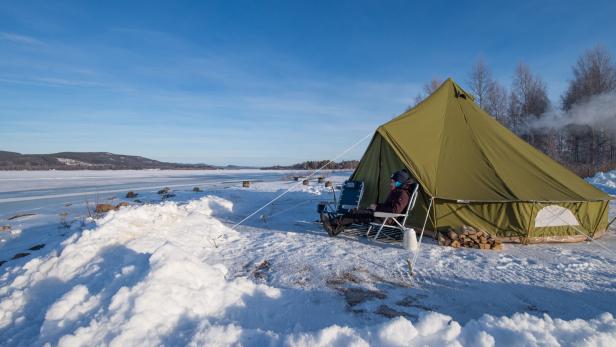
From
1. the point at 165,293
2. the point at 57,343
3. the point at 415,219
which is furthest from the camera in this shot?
the point at 415,219

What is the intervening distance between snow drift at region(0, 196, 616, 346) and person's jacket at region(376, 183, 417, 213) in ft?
9.13

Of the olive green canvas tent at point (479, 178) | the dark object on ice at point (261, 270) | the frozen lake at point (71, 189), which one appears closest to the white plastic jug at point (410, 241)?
the olive green canvas tent at point (479, 178)

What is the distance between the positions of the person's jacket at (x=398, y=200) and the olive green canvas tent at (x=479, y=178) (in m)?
0.30

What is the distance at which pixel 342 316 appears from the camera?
10.9 feet

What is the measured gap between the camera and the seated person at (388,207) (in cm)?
616

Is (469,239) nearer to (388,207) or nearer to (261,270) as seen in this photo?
(388,207)

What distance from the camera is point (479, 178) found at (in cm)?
634

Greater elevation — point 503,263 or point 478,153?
point 478,153

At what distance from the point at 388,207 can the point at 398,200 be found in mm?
287

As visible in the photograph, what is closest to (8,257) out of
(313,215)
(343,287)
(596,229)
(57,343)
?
(57,343)

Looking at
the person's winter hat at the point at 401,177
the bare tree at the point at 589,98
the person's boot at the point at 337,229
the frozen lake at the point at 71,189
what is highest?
the bare tree at the point at 589,98

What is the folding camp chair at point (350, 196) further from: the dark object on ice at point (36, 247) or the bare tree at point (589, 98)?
the bare tree at point (589, 98)

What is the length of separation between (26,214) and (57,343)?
994cm

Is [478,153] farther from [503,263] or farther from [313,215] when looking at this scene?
[313,215]
